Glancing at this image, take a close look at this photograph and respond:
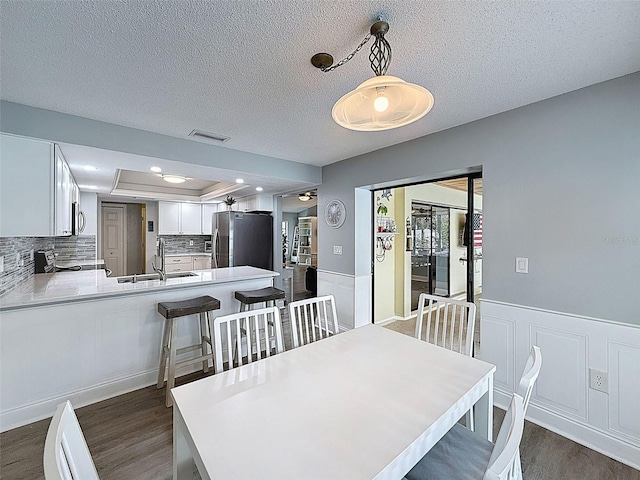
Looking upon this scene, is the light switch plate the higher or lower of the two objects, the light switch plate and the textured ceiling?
the lower

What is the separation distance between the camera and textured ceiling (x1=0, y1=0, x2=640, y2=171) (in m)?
1.27

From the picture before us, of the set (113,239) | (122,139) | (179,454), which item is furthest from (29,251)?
(179,454)

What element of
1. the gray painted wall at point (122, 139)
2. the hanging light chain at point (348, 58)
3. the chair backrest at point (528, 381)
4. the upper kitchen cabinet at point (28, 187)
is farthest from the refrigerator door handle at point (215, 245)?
the chair backrest at point (528, 381)

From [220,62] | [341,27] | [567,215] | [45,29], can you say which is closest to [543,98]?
[567,215]

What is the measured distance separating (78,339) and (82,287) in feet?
1.54

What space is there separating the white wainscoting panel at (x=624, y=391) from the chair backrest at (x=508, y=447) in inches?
58.8

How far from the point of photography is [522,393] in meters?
0.99

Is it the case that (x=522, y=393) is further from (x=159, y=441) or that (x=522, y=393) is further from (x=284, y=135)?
(x=284, y=135)

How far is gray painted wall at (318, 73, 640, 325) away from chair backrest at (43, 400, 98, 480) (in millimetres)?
2660

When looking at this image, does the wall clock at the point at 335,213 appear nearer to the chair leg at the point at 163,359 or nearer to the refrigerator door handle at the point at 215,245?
the refrigerator door handle at the point at 215,245

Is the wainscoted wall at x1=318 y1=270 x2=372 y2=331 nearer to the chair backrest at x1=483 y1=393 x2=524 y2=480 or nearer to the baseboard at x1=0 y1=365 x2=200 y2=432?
the baseboard at x1=0 y1=365 x2=200 y2=432

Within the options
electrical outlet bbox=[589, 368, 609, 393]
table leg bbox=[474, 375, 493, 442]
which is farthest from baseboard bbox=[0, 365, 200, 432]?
electrical outlet bbox=[589, 368, 609, 393]

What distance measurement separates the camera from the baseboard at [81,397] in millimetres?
2041

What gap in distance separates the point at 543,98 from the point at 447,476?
8.09 ft
